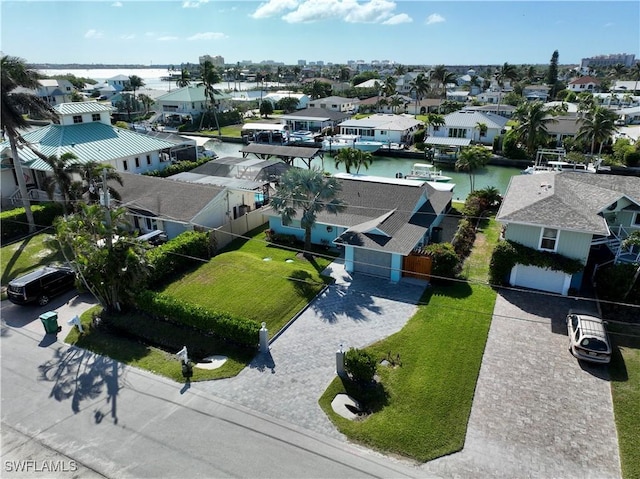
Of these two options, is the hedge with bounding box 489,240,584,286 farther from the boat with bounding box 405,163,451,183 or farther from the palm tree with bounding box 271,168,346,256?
the boat with bounding box 405,163,451,183

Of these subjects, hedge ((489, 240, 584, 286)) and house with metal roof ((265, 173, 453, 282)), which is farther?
house with metal roof ((265, 173, 453, 282))

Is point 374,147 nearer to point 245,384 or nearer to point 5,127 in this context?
point 5,127

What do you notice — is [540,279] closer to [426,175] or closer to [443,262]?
[443,262]

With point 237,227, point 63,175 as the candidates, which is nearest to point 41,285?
point 63,175

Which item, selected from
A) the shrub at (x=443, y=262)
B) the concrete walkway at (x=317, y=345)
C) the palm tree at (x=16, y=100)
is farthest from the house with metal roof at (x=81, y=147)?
the shrub at (x=443, y=262)

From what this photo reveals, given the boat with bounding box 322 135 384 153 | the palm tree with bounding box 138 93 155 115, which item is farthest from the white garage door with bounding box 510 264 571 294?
the palm tree with bounding box 138 93 155 115

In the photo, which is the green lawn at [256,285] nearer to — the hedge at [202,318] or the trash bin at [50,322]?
the hedge at [202,318]
